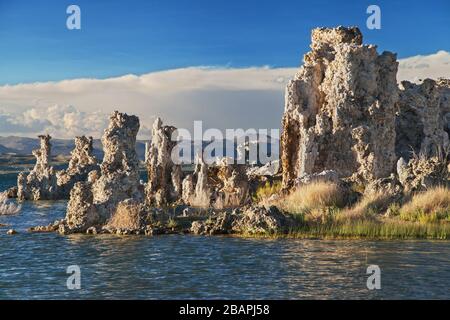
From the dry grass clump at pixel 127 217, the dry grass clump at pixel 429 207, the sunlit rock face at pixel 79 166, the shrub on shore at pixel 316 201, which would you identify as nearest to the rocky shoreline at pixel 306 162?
the dry grass clump at pixel 127 217

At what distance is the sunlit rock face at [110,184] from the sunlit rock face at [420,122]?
1955cm

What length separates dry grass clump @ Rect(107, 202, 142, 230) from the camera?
2864cm

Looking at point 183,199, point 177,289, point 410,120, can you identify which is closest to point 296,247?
point 177,289

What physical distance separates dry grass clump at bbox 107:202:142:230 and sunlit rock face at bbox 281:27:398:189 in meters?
10.6

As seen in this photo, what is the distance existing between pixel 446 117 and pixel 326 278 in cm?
3336

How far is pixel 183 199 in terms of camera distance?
39281mm

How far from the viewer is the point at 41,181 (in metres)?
61.5

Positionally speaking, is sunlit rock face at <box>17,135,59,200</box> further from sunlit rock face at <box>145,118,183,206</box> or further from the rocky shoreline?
the rocky shoreline

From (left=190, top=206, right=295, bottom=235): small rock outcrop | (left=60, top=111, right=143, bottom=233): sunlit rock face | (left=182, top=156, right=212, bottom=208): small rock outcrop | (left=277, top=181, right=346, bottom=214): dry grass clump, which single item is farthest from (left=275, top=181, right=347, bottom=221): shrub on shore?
(left=60, top=111, right=143, bottom=233): sunlit rock face

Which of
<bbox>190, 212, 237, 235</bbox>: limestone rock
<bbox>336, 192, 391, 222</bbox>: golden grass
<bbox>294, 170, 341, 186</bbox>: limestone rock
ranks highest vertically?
<bbox>294, 170, 341, 186</bbox>: limestone rock

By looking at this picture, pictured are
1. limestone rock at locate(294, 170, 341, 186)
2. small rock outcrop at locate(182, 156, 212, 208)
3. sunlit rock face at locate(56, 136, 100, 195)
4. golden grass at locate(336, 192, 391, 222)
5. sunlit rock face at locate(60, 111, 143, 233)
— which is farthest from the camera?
sunlit rock face at locate(56, 136, 100, 195)

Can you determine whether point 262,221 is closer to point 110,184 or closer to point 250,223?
point 250,223

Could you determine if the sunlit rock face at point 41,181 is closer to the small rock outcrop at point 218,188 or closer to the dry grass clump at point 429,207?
the small rock outcrop at point 218,188
